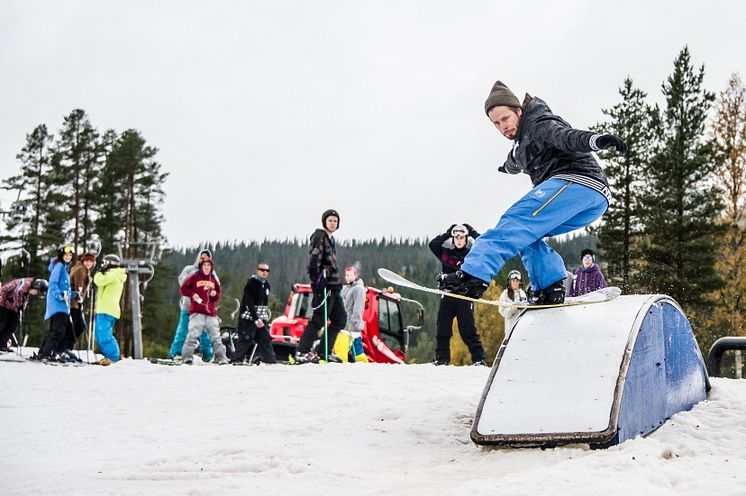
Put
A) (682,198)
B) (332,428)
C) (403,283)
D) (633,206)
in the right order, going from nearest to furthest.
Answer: (332,428), (403,283), (682,198), (633,206)

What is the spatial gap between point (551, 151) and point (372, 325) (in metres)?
11.0

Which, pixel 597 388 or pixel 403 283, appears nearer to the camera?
pixel 597 388

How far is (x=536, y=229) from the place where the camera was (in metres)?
4.24

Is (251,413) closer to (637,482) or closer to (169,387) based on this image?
(169,387)

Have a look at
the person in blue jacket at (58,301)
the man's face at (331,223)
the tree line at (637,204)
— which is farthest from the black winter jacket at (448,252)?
the tree line at (637,204)

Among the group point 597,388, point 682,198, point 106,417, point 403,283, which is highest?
point 682,198

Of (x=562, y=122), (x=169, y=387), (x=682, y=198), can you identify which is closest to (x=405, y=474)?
(x=562, y=122)

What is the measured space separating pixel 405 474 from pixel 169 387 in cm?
380

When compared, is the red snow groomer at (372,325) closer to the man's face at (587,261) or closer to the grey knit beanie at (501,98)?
the man's face at (587,261)

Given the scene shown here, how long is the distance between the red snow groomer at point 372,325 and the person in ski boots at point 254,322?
129 inches

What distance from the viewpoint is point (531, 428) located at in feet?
11.1

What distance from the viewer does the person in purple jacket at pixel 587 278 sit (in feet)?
31.2

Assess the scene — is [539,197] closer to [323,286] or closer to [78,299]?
[323,286]

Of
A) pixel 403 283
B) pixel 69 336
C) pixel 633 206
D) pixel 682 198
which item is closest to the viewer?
pixel 403 283
